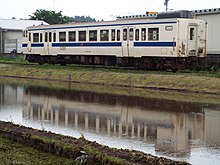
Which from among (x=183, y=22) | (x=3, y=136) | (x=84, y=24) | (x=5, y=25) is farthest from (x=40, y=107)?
(x=5, y=25)

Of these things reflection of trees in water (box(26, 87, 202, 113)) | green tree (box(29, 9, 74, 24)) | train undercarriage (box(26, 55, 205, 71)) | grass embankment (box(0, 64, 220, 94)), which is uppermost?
green tree (box(29, 9, 74, 24))

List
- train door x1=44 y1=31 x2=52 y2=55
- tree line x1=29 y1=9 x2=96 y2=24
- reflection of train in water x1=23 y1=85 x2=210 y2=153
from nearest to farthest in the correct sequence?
1. reflection of train in water x1=23 y1=85 x2=210 y2=153
2. train door x1=44 y1=31 x2=52 y2=55
3. tree line x1=29 y1=9 x2=96 y2=24

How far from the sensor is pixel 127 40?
29.3 metres

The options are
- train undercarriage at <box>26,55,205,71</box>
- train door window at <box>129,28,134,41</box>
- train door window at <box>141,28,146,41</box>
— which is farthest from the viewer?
train door window at <box>129,28,134,41</box>

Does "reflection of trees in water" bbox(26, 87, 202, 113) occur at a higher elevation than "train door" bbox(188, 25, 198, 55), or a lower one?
lower

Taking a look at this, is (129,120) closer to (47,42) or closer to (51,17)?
(47,42)

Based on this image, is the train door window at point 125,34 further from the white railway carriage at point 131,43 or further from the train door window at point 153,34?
the train door window at point 153,34

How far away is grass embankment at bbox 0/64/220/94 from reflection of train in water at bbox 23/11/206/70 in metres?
1.78

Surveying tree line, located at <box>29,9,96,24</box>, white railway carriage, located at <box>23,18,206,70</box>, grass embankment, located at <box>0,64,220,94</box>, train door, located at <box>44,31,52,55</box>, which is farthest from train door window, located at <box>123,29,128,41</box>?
tree line, located at <box>29,9,96,24</box>

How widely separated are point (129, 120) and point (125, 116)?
2.36 feet

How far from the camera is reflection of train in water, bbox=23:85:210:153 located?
11617 mm

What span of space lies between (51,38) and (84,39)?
4110mm

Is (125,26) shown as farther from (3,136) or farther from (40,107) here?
(3,136)

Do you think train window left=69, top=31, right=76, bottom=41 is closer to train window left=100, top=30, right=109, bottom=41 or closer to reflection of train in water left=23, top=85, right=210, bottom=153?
train window left=100, top=30, right=109, bottom=41
